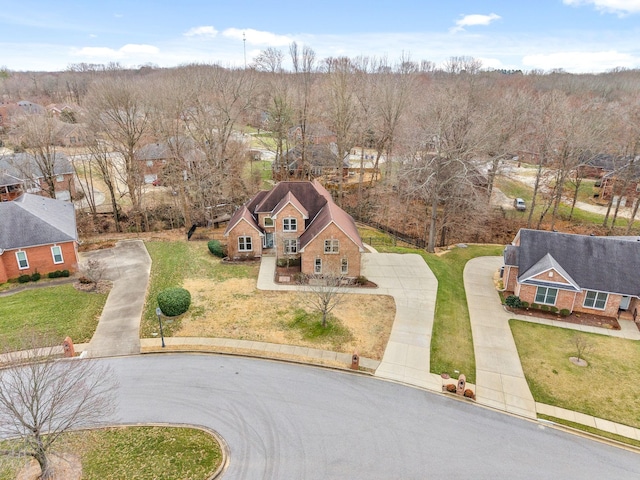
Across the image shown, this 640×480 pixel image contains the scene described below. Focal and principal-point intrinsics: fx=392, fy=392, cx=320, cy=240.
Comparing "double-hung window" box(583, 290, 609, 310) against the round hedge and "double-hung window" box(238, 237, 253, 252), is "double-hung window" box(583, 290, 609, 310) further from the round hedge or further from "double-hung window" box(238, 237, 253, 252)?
the round hedge

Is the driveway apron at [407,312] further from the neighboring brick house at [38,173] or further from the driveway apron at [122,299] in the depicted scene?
the neighboring brick house at [38,173]

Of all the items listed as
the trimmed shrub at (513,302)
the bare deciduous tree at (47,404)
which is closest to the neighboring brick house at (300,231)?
the trimmed shrub at (513,302)

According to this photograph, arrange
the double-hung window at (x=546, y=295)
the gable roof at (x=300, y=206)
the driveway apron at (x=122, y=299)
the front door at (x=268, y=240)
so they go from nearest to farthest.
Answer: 1. the driveway apron at (x=122, y=299)
2. the double-hung window at (x=546, y=295)
3. the gable roof at (x=300, y=206)
4. the front door at (x=268, y=240)

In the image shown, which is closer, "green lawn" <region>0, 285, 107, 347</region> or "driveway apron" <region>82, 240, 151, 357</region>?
"driveway apron" <region>82, 240, 151, 357</region>

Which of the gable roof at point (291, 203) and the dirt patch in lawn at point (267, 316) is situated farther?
the gable roof at point (291, 203)

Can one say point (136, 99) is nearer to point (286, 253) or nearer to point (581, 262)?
point (286, 253)

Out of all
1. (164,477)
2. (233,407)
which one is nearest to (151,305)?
(233,407)

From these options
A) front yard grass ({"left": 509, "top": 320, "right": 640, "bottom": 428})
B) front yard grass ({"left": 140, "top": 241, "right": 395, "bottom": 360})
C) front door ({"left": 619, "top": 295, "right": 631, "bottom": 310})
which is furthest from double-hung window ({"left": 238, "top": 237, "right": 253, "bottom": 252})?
front door ({"left": 619, "top": 295, "right": 631, "bottom": 310})
